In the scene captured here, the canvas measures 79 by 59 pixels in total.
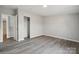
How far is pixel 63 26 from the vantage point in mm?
5562

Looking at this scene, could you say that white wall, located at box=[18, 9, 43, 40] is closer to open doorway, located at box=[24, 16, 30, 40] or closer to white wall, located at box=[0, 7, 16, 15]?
open doorway, located at box=[24, 16, 30, 40]

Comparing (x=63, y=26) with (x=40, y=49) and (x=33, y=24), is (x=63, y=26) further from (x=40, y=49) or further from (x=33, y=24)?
(x=40, y=49)

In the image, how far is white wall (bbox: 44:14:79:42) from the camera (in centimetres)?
509

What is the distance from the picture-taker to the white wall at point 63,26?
5089mm

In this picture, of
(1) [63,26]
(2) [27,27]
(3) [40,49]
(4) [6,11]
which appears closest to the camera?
(3) [40,49]

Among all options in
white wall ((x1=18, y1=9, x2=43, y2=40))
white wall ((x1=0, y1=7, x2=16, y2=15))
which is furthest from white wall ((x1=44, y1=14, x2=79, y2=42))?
white wall ((x1=0, y1=7, x2=16, y2=15))

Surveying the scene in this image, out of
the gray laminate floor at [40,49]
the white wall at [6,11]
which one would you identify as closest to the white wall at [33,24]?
the white wall at [6,11]

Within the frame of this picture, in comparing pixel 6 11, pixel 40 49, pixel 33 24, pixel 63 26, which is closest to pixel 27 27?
pixel 33 24

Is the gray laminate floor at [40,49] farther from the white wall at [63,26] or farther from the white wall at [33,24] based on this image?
the white wall at [63,26]

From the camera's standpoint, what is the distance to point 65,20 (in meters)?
→ 5.41

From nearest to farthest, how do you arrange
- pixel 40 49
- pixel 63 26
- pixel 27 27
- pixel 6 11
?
pixel 40 49
pixel 6 11
pixel 63 26
pixel 27 27
